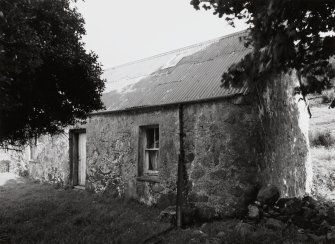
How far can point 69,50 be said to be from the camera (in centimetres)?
577

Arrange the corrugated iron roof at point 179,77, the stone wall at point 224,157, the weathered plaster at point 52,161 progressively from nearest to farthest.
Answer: the stone wall at point 224,157, the corrugated iron roof at point 179,77, the weathered plaster at point 52,161

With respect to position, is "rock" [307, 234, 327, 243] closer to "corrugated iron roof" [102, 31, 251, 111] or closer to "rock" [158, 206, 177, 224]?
"rock" [158, 206, 177, 224]

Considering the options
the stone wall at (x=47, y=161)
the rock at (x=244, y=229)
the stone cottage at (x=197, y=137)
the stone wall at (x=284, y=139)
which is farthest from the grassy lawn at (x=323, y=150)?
the stone wall at (x=47, y=161)

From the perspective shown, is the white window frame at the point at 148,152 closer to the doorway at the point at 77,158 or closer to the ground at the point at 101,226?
the ground at the point at 101,226

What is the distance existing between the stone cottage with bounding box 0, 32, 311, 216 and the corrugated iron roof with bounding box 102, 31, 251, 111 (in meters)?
0.05

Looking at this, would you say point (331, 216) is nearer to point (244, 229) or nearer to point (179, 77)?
point (244, 229)

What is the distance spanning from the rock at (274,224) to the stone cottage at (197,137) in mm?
736

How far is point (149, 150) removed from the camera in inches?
364

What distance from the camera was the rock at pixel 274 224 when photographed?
6.10m

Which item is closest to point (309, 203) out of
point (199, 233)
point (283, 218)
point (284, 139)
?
point (283, 218)

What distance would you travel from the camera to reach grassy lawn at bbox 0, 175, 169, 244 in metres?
6.14

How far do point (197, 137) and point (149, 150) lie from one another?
2001 millimetres

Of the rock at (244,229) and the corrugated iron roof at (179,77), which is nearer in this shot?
the rock at (244,229)

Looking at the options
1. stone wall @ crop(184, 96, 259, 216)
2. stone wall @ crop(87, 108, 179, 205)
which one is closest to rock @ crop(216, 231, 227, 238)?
→ stone wall @ crop(184, 96, 259, 216)
